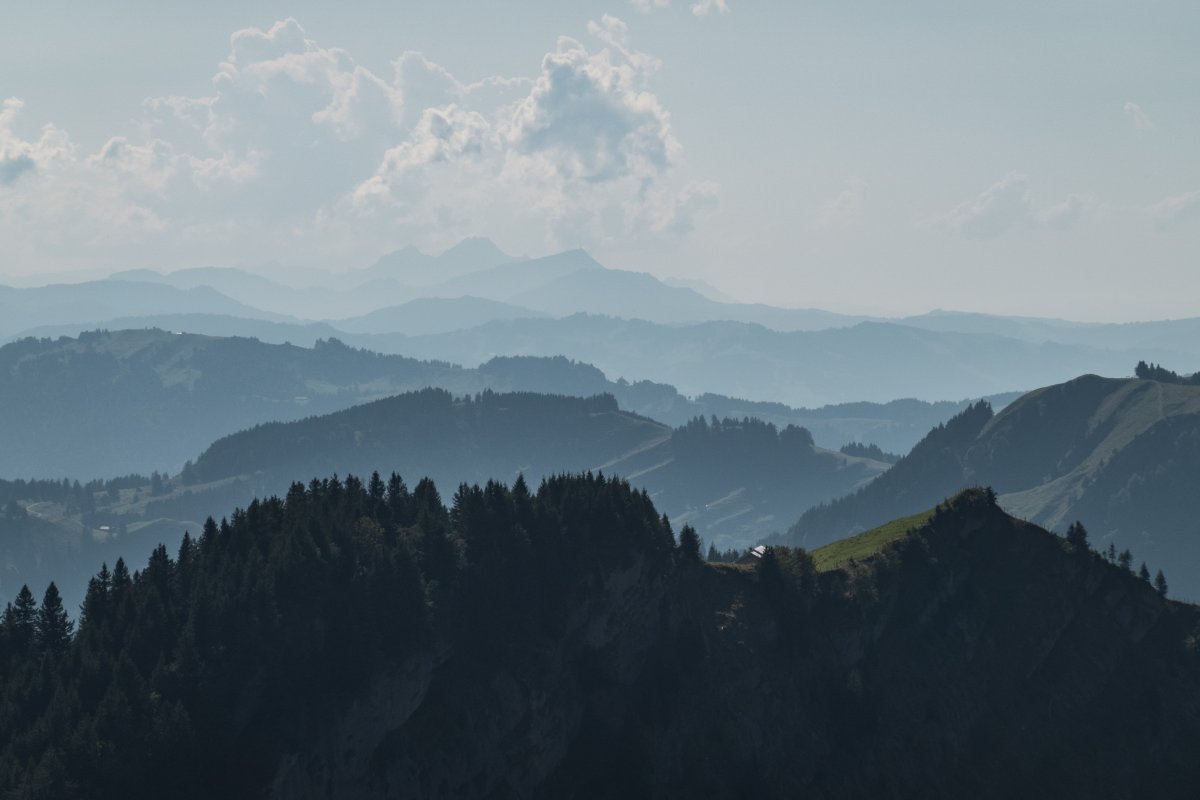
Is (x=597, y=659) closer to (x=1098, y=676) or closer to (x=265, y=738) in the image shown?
(x=265, y=738)

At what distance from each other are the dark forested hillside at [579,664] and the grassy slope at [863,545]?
9.16 feet

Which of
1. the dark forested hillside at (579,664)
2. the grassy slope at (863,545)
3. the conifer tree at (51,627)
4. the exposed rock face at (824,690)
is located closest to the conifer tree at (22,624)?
the dark forested hillside at (579,664)

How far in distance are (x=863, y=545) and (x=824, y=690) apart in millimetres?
26115

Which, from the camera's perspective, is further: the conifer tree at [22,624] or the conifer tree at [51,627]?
the conifer tree at [22,624]

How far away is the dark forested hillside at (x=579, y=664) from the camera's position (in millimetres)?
117562

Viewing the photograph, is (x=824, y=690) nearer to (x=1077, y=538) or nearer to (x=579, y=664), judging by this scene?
(x=579, y=664)

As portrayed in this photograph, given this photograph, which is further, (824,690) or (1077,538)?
(1077,538)

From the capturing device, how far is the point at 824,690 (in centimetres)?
15325

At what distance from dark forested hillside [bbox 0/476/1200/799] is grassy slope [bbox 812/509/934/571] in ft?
9.16

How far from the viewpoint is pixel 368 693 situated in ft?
406

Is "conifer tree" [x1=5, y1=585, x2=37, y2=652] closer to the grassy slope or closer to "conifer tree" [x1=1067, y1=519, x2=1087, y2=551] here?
the grassy slope

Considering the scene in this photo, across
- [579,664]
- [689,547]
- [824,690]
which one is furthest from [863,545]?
[579,664]

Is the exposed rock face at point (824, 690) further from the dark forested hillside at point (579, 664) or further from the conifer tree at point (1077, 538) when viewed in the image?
the conifer tree at point (1077, 538)

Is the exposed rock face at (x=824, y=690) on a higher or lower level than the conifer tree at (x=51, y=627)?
lower
